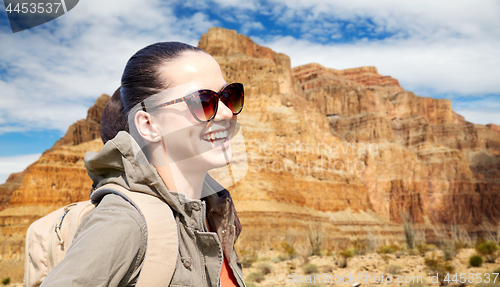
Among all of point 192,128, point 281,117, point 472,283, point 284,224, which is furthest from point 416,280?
point 281,117

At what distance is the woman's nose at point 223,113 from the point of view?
137 centimetres

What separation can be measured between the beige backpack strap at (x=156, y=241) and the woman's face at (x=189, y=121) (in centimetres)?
25

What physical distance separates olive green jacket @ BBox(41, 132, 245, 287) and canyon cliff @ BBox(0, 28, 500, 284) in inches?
533

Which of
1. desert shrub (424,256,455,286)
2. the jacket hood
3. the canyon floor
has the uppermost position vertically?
the jacket hood

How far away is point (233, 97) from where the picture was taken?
4.76 ft

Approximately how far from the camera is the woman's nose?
1.37 meters

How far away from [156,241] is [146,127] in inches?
17.0

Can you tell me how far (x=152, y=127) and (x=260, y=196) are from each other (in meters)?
34.1

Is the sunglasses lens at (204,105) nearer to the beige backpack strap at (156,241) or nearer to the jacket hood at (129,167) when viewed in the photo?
the jacket hood at (129,167)

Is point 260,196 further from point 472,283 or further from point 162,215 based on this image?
point 162,215


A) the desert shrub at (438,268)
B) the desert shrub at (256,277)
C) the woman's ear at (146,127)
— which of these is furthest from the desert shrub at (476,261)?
the woman's ear at (146,127)

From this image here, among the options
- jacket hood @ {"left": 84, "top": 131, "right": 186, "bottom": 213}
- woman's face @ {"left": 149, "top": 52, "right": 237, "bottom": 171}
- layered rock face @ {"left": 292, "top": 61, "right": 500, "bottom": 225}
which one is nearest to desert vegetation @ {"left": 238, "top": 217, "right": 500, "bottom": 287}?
woman's face @ {"left": 149, "top": 52, "right": 237, "bottom": 171}

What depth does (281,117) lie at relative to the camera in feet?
152

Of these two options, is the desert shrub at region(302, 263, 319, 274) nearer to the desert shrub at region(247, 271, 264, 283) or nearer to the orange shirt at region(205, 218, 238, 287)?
the desert shrub at region(247, 271, 264, 283)
